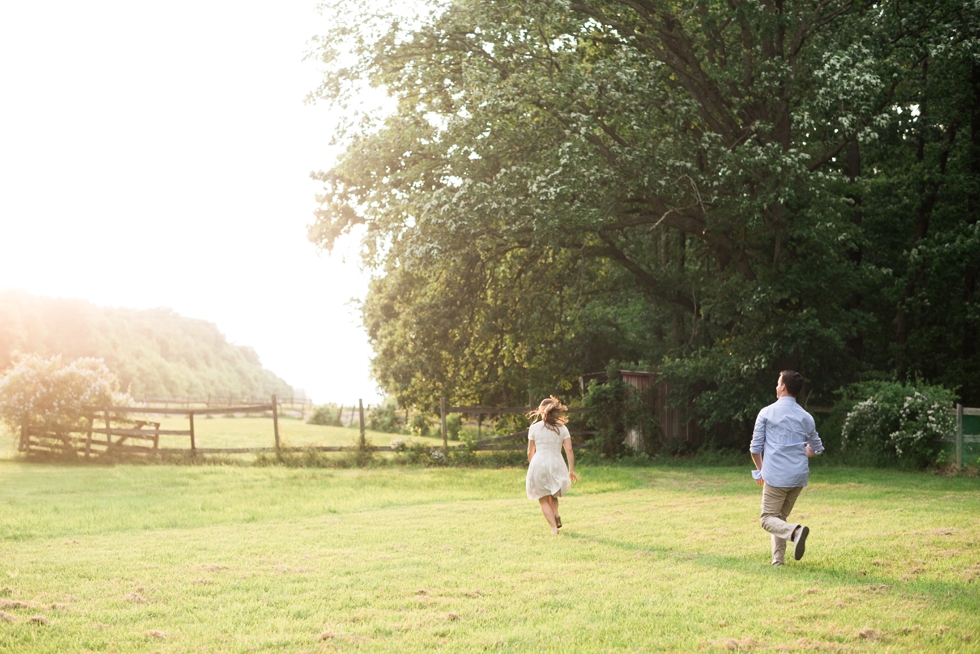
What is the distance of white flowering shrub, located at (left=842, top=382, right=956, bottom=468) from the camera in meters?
19.2

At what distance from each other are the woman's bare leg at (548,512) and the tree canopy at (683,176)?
894 cm

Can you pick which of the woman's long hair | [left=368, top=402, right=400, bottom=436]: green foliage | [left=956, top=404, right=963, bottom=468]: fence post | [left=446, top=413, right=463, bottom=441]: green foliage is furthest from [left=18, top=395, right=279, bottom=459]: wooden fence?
[left=368, top=402, right=400, bottom=436]: green foliage

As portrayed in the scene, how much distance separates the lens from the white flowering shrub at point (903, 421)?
19219mm

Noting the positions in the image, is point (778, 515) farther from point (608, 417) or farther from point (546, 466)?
point (608, 417)

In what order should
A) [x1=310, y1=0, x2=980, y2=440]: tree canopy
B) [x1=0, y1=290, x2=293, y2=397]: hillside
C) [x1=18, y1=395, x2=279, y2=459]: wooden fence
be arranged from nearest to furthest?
[x1=310, y1=0, x2=980, y2=440]: tree canopy, [x1=18, y1=395, x2=279, y2=459]: wooden fence, [x1=0, y1=290, x2=293, y2=397]: hillside

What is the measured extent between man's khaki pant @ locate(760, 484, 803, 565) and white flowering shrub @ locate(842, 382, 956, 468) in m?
11.6

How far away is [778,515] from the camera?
9.23m

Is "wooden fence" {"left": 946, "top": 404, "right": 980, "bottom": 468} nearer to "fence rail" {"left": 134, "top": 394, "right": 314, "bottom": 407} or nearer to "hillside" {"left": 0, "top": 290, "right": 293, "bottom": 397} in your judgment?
"fence rail" {"left": 134, "top": 394, "right": 314, "bottom": 407}

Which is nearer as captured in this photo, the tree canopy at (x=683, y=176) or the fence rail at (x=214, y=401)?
the tree canopy at (x=683, y=176)

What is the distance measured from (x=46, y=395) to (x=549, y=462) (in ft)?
63.6

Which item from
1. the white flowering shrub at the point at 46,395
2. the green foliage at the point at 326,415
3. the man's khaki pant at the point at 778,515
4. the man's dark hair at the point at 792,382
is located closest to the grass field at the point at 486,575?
the man's khaki pant at the point at 778,515

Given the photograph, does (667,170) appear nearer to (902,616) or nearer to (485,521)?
(485,521)

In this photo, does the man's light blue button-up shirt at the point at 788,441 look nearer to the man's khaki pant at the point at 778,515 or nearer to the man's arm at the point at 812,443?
the man's arm at the point at 812,443

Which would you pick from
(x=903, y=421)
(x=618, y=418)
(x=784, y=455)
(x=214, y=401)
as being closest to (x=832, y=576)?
(x=784, y=455)
